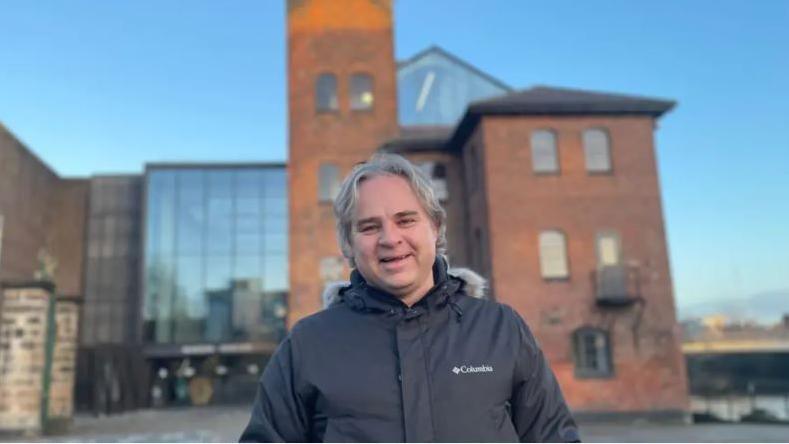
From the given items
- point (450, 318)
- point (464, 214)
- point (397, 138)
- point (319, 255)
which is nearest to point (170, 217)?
point (319, 255)

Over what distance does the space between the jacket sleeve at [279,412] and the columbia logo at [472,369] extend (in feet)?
1.66

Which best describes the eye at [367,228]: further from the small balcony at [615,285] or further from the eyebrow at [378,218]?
the small balcony at [615,285]

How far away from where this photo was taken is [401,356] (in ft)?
6.51

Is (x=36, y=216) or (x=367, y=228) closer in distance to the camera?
(x=367, y=228)

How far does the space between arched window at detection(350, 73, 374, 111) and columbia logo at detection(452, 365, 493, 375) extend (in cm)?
2633

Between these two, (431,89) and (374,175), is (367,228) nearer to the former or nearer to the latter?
(374,175)

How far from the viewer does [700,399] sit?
38.1 m

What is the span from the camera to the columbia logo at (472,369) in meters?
1.99

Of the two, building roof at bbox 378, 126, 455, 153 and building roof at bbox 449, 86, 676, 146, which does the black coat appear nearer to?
building roof at bbox 449, 86, 676, 146

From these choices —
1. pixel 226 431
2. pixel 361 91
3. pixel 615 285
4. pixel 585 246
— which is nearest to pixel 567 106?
pixel 585 246

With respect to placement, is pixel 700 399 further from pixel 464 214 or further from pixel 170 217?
pixel 170 217

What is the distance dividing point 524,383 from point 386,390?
489mm

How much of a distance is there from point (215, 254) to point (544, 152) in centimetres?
2068

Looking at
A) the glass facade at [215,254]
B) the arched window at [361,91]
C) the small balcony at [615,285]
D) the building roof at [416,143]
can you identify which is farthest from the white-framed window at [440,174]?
the glass facade at [215,254]
